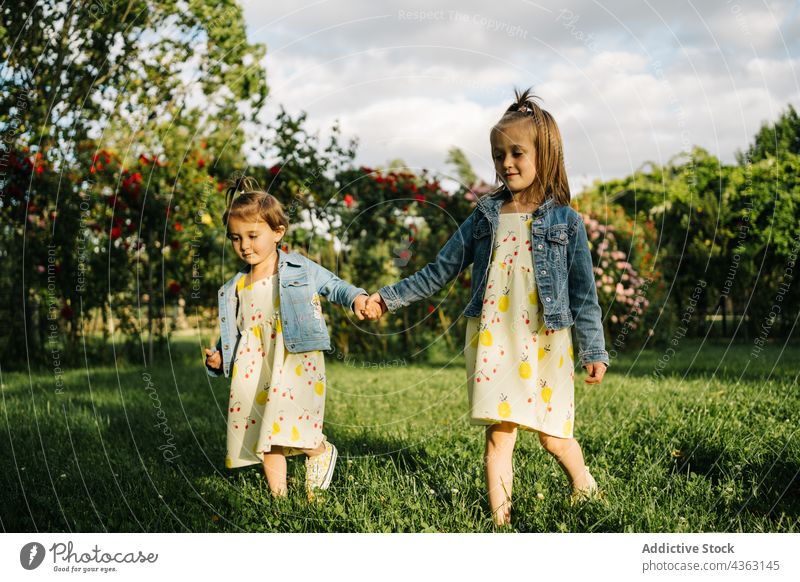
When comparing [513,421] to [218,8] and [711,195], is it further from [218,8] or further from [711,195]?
[711,195]

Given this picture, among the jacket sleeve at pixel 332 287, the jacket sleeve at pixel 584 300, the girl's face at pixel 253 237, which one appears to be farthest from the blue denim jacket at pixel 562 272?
the girl's face at pixel 253 237

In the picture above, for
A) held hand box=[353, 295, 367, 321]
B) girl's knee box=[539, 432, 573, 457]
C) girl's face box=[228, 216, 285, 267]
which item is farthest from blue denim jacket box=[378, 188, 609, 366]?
girl's face box=[228, 216, 285, 267]

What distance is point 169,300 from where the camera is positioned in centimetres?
902

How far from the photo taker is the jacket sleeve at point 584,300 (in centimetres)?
305

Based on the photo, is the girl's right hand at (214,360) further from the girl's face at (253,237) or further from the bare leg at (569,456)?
the bare leg at (569,456)

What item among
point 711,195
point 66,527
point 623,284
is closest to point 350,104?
point 66,527

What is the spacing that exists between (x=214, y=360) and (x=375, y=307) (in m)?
0.87

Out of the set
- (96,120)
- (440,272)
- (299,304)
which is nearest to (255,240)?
(299,304)

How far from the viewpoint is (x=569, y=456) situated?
123 inches

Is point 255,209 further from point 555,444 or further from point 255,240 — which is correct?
point 555,444

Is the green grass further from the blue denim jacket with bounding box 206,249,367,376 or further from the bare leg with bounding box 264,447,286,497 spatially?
the blue denim jacket with bounding box 206,249,367,376

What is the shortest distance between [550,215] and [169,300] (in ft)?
22.7

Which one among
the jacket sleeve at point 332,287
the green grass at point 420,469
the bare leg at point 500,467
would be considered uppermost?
the jacket sleeve at point 332,287

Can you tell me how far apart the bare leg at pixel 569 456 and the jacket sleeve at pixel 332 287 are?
42.4 inches
